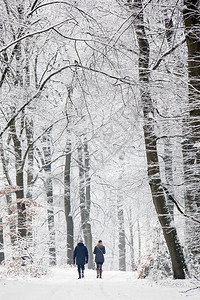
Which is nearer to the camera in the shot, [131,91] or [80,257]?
[131,91]

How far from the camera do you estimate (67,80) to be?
1484 centimetres

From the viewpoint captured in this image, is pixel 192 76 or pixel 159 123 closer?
pixel 192 76

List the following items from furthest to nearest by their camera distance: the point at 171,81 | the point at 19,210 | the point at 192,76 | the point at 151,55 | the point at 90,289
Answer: the point at 19,210 → the point at 151,55 → the point at 90,289 → the point at 171,81 → the point at 192,76

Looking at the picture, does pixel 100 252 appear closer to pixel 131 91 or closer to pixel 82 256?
pixel 82 256

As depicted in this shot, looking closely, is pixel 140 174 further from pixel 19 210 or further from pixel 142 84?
pixel 142 84

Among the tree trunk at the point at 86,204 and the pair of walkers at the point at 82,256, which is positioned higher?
the tree trunk at the point at 86,204

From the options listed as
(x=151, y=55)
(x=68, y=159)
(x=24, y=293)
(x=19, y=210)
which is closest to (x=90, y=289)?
(x=24, y=293)

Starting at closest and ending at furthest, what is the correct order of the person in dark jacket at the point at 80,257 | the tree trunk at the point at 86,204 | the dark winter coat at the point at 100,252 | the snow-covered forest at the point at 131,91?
the snow-covered forest at the point at 131,91 → the person in dark jacket at the point at 80,257 → the dark winter coat at the point at 100,252 → the tree trunk at the point at 86,204

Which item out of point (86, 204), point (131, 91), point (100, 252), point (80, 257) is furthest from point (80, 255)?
point (131, 91)

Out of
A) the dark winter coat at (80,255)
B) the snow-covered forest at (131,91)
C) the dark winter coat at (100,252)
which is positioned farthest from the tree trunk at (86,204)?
the dark winter coat at (80,255)

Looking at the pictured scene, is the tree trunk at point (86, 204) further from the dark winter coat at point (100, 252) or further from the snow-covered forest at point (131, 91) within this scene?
the dark winter coat at point (100, 252)

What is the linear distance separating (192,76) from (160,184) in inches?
149

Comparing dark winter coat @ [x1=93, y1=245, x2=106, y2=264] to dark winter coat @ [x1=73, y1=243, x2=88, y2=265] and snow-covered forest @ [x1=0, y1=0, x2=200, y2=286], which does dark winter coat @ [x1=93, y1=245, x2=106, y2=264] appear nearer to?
dark winter coat @ [x1=73, y1=243, x2=88, y2=265]

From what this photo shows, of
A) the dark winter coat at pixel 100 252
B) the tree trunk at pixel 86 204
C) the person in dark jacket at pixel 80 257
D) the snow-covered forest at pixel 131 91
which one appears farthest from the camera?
the tree trunk at pixel 86 204
